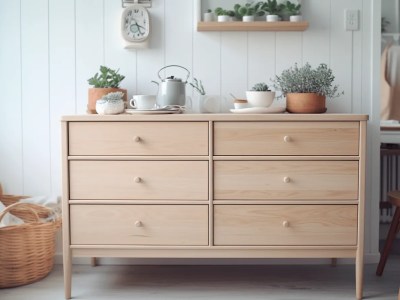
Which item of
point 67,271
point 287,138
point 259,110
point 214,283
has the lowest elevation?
point 214,283

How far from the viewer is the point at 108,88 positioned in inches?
94.0

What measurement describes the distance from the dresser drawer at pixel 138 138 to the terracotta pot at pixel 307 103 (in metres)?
0.46

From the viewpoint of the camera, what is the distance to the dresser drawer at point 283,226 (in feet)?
6.82

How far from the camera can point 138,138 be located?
6.77ft

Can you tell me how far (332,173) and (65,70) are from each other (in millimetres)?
1443

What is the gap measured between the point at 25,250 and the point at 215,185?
3.05ft

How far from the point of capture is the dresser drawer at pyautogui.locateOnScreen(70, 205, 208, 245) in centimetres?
208

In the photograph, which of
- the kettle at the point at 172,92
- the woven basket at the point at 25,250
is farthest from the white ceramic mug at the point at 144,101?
the woven basket at the point at 25,250

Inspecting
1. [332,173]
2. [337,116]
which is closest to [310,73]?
[337,116]

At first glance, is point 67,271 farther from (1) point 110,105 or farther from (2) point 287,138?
(2) point 287,138

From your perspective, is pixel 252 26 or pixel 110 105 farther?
pixel 252 26

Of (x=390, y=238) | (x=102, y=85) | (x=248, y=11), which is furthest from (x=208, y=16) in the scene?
(x=390, y=238)

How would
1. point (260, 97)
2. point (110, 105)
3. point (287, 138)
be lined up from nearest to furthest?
point (287, 138), point (110, 105), point (260, 97)

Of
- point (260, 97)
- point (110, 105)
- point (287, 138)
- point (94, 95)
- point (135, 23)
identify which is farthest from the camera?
point (135, 23)
